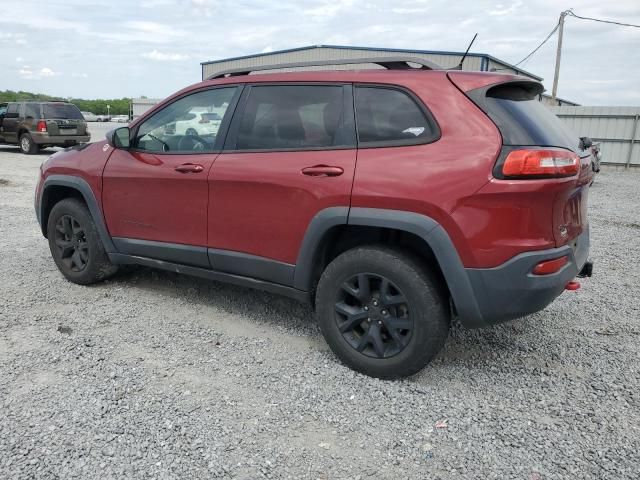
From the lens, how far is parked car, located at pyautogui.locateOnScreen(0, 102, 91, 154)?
54.0ft

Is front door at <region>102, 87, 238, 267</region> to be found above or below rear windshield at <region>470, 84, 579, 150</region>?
below

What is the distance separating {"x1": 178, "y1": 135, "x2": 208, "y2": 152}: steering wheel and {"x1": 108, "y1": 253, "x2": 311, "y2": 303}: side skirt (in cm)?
87

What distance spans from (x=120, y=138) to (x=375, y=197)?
2.32 m

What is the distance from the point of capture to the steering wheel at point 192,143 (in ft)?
12.6

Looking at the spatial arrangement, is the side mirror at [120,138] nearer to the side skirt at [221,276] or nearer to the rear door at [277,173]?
the side skirt at [221,276]

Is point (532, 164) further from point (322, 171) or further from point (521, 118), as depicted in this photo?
point (322, 171)

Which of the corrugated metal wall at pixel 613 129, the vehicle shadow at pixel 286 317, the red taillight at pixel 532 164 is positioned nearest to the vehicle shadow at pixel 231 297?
the vehicle shadow at pixel 286 317

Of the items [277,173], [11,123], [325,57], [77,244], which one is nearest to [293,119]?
[277,173]

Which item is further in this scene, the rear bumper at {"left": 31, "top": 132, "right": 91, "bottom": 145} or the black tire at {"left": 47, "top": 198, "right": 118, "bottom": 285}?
the rear bumper at {"left": 31, "top": 132, "right": 91, "bottom": 145}

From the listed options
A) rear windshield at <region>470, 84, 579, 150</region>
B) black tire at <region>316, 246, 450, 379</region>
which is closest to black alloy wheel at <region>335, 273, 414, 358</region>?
black tire at <region>316, 246, 450, 379</region>

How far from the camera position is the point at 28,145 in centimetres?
1700

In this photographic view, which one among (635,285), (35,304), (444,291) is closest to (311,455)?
(444,291)

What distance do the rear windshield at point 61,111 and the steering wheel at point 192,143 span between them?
14598mm

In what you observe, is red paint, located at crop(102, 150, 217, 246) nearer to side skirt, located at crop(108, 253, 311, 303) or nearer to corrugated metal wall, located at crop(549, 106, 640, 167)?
side skirt, located at crop(108, 253, 311, 303)
